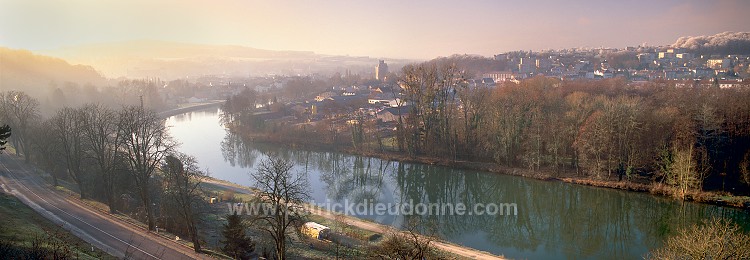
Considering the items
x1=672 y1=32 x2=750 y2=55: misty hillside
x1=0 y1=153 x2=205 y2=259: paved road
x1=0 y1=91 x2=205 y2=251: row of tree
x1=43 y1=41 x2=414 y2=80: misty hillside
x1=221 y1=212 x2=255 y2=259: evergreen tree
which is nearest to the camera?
x1=221 y1=212 x2=255 y2=259: evergreen tree

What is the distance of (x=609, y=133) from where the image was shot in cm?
1744

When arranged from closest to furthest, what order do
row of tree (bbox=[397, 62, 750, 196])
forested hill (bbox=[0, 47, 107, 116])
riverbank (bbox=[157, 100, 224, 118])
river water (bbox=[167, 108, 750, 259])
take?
river water (bbox=[167, 108, 750, 259]) < row of tree (bbox=[397, 62, 750, 196]) < forested hill (bbox=[0, 47, 107, 116]) < riverbank (bbox=[157, 100, 224, 118])

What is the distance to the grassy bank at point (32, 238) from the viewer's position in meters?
6.67

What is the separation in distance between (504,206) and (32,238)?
13.1 m

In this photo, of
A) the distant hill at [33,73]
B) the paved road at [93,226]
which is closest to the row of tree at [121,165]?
the paved road at [93,226]

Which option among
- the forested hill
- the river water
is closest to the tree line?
the river water

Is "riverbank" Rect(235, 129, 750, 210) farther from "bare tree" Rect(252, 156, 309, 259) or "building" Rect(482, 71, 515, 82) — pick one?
"building" Rect(482, 71, 515, 82)

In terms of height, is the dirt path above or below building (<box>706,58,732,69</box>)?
below

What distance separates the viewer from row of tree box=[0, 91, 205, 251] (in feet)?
36.6

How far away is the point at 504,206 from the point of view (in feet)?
52.5

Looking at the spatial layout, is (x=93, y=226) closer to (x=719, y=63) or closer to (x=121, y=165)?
(x=121, y=165)

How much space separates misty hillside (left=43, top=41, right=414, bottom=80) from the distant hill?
1360 inches

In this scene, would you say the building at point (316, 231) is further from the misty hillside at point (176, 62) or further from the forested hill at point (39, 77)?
the misty hillside at point (176, 62)

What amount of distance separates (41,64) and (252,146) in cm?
3294
